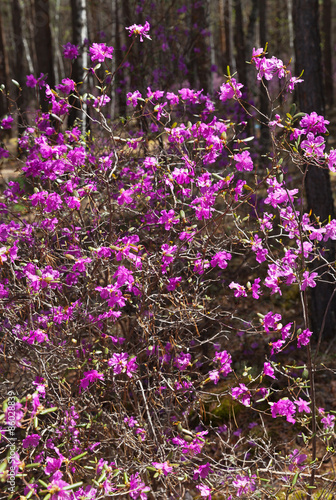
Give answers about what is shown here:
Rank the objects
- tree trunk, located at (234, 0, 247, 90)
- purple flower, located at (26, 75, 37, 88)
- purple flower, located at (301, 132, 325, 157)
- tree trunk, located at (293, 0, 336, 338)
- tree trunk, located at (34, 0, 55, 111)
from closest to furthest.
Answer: purple flower, located at (301, 132, 325, 157) → purple flower, located at (26, 75, 37, 88) → tree trunk, located at (293, 0, 336, 338) → tree trunk, located at (34, 0, 55, 111) → tree trunk, located at (234, 0, 247, 90)

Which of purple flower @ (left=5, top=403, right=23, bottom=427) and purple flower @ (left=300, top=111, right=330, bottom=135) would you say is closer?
purple flower @ (left=5, top=403, right=23, bottom=427)

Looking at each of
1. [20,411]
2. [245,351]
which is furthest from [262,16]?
[20,411]

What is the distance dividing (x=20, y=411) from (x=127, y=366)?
86 centimetres

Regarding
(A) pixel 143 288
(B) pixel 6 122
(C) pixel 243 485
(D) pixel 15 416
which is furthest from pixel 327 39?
(D) pixel 15 416

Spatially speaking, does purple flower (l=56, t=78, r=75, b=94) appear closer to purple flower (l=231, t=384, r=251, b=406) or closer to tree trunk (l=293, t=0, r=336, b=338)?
purple flower (l=231, t=384, r=251, b=406)

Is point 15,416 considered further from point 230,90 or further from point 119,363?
point 230,90

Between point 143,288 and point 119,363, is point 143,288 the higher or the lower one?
the higher one

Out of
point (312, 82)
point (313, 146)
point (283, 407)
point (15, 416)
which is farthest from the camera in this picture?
point (312, 82)

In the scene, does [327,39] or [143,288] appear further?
[327,39]

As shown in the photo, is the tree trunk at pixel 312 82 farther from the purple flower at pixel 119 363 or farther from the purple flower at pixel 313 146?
the purple flower at pixel 119 363

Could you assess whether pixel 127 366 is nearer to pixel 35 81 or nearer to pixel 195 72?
pixel 35 81

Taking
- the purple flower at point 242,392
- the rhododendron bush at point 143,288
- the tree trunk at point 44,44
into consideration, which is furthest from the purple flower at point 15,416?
the tree trunk at point 44,44

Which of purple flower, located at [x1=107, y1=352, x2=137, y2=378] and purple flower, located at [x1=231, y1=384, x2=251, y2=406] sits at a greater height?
purple flower, located at [x1=107, y1=352, x2=137, y2=378]

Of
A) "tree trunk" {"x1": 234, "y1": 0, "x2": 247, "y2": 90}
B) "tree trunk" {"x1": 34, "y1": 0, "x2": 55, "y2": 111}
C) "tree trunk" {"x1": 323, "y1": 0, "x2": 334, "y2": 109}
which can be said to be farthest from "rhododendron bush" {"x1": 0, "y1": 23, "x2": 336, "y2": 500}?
"tree trunk" {"x1": 323, "y1": 0, "x2": 334, "y2": 109}
